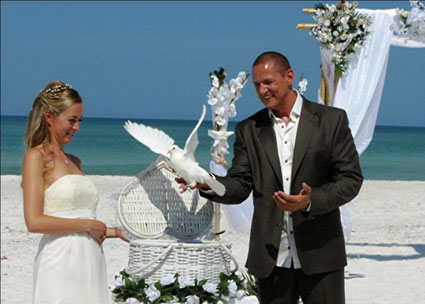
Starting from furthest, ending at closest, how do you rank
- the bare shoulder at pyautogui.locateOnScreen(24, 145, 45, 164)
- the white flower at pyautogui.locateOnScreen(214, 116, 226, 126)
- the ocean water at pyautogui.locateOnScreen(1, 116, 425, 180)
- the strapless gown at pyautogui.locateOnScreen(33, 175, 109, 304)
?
the ocean water at pyautogui.locateOnScreen(1, 116, 425, 180) → the white flower at pyautogui.locateOnScreen(214, 116, 226, 126) → the strapless gown at pyautogui.locateOnScreen(33, 175, 109, 304) → the bare shoulder at pyautogui.locateOnScreen(24, 145, 45, 164)

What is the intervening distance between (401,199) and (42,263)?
12.0 m

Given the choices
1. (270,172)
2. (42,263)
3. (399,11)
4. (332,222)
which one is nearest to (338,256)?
(332,222)

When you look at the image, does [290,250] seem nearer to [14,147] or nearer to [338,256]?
[338,256]

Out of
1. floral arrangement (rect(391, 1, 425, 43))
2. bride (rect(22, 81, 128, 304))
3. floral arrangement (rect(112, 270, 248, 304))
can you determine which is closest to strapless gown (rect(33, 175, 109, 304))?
bride (rect(22, 81, 128, 304))

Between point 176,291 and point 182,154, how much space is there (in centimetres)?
73

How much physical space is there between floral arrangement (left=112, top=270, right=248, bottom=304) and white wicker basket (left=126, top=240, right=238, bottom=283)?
4cm

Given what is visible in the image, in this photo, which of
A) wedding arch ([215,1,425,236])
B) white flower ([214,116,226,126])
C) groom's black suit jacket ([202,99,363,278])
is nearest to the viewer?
groom's black suit jacket ([202,99,363,278])

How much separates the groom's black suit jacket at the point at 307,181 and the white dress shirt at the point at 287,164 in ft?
0.09

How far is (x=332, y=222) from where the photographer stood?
2.96 meters

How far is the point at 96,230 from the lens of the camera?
10.8ft

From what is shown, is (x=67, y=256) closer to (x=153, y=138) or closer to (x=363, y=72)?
(x=153, y=138)

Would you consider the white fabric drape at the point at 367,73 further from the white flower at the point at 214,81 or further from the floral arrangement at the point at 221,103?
the white flower at the point at 214,81

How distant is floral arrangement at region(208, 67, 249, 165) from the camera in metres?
4.84

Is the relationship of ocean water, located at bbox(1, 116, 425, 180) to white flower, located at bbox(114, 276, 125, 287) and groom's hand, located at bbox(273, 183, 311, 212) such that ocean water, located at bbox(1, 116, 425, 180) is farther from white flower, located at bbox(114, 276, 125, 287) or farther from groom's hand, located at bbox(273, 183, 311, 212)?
groom's hand, located at bbox(273, 183, 311, 212)
